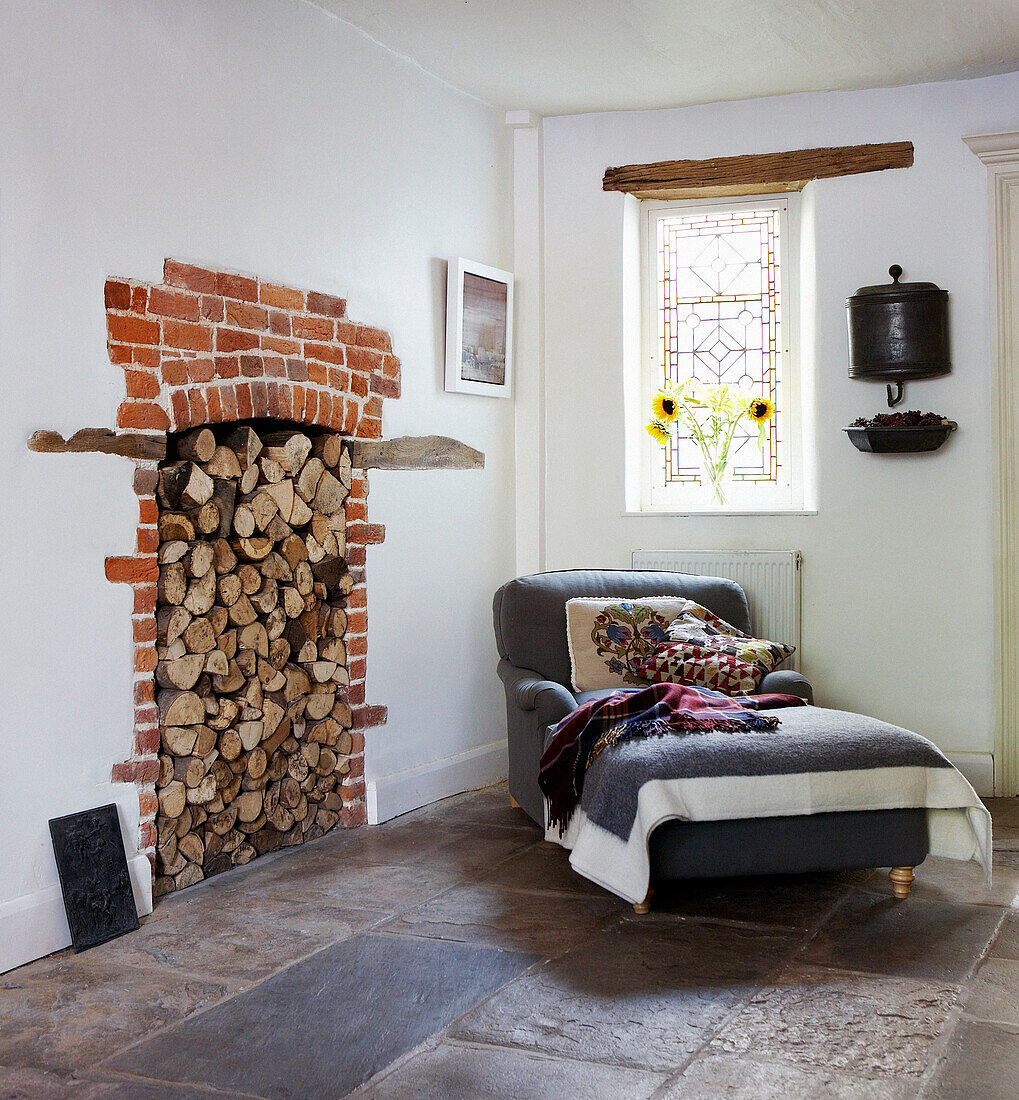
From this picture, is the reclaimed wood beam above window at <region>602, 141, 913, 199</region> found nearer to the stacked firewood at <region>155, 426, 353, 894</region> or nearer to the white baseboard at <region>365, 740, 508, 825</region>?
the stacked firewood at <region>155, 426, 353, 894</region>

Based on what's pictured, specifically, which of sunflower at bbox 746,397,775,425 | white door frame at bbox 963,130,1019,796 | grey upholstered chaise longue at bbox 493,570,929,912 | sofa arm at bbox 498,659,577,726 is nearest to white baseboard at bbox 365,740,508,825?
grey upholstered chaise longue at bbox 493,570,929,912

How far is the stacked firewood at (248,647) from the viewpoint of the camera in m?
3.25

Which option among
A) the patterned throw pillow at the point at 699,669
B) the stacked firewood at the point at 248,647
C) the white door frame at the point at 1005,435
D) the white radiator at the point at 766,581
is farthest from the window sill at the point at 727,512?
the stacked firewood at the point at 248,647

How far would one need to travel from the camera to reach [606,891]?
330 centimetres

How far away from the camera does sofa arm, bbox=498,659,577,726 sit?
12.0 feet

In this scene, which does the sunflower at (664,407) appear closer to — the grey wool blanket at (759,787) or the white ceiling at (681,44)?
the white ceiling at (681,44)

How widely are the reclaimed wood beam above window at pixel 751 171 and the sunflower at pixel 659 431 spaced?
1012 mm

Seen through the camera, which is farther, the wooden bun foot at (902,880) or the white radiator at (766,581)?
the white radiator at (766,581)

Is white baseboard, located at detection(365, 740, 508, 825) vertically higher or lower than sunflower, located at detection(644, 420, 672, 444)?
lower

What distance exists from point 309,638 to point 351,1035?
1.64 meters

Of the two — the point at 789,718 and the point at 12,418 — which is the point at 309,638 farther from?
the point at 789,718

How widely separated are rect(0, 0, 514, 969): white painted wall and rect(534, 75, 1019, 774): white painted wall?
450 mm

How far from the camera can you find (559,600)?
4.19m

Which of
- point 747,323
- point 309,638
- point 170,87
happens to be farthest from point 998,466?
point 170,87
